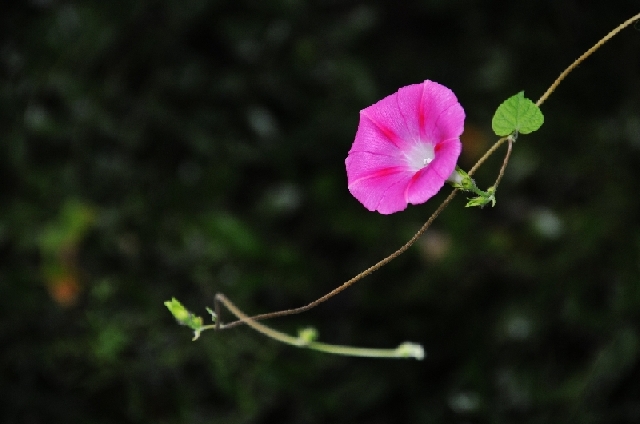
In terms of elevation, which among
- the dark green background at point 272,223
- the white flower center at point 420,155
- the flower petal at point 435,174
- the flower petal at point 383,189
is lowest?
the flower petal at point 435,174

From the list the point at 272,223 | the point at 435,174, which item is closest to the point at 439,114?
the point at 435,174

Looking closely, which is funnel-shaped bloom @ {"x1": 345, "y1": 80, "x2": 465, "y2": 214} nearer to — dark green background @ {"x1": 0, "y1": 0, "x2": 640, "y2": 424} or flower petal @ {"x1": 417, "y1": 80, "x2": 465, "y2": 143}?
flower petal @ {"x1": 417, "y1": 80, "x2": 465, "y2": 143}

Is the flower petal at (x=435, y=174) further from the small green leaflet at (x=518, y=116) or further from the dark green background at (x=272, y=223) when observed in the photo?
the dark green background at (x=272, y=223)

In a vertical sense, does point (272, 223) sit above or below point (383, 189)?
above

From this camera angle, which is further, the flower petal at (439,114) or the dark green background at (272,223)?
the dark green background at (272,223)

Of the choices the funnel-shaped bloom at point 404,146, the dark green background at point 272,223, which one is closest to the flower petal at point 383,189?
the funnel-shaped bloom at point 404,146

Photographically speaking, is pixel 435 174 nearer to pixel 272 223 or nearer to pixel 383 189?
pixel 383 189

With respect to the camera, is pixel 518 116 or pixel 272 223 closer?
pixel 518 116

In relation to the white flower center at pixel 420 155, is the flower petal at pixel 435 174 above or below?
below

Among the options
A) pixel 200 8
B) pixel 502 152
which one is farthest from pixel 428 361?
pixel 200 8
